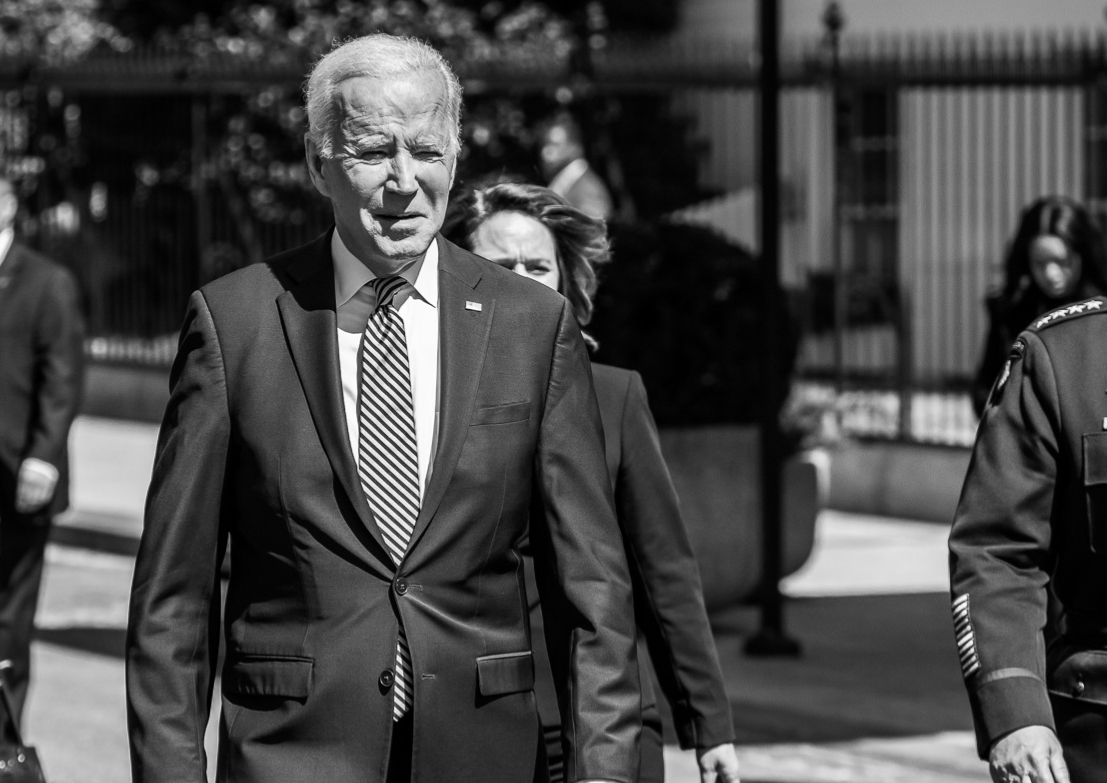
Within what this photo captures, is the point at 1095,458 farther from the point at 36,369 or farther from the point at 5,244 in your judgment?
the point at 5,244

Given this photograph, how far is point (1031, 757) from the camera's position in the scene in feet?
10.5

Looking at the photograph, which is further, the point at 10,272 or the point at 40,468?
the point at 10,272

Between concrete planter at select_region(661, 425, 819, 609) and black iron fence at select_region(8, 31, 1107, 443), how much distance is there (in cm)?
153

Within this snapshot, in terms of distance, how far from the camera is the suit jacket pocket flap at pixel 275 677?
2826 millimetres

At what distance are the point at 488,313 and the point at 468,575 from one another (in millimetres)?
402

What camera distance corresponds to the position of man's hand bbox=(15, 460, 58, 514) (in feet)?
22.6

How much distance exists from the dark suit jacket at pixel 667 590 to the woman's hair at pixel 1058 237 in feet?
11.2

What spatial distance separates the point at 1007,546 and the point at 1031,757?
1.22ft

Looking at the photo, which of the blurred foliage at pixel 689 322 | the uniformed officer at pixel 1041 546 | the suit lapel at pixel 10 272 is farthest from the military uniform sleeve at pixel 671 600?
the blurred foliage at pixel 689 322

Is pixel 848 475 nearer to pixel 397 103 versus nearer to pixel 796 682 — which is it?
pixel 796 682

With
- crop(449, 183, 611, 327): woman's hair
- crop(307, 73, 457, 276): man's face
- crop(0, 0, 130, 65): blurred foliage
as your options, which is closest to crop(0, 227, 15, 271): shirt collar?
crop(449, 183, 611, 327): woman's hair

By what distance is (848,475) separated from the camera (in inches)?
519

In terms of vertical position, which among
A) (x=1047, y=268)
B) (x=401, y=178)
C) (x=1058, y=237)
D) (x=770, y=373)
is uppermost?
(x=401, y=178)

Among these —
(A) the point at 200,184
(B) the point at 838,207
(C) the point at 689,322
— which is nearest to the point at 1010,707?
(C) the point at 689,322
